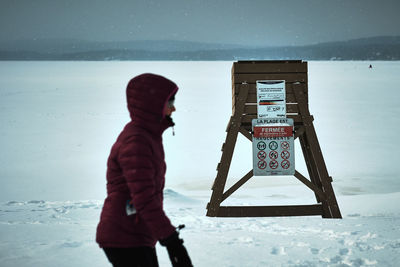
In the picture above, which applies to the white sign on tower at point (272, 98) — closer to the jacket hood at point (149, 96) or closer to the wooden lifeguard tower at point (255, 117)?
the wooden lifeguard tower at point (255, 117)

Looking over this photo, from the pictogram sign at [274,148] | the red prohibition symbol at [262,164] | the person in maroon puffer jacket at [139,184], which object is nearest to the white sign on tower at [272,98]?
the pictogram sign at [274,148]

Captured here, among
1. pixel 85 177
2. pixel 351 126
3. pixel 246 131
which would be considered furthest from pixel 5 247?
pixel 351 126

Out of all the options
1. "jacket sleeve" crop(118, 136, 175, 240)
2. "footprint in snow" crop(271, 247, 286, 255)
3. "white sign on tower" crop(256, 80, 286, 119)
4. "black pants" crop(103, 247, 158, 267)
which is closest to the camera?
"jacket sleeve" crop(118, 136, 175, 240)

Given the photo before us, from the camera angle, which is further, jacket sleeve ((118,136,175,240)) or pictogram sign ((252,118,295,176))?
pictogram sign ((252,118,295,176))

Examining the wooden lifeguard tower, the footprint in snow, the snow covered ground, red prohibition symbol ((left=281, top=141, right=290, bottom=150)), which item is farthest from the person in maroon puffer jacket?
red prohibition symbol ((left=281, top=141, right=290, bottom=150))

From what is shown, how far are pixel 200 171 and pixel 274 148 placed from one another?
16.4 feet

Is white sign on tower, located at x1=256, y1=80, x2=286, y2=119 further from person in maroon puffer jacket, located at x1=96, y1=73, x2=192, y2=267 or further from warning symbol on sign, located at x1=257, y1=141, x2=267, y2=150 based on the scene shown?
person in maroon puffer jacket, located at x1=96, y1=73, x2=192, y2=267

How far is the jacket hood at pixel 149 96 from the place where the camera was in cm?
209

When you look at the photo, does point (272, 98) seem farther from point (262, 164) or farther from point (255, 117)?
point (262, 164)

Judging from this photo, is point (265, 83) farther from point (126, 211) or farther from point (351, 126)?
point (351, 126)

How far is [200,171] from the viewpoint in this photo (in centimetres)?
1077

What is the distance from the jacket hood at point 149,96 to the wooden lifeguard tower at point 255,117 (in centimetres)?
377

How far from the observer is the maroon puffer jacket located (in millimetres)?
1940

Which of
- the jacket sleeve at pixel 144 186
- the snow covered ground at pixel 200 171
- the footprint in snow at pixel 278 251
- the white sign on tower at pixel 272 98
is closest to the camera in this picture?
the jacket sleeve at pixel 144 186
